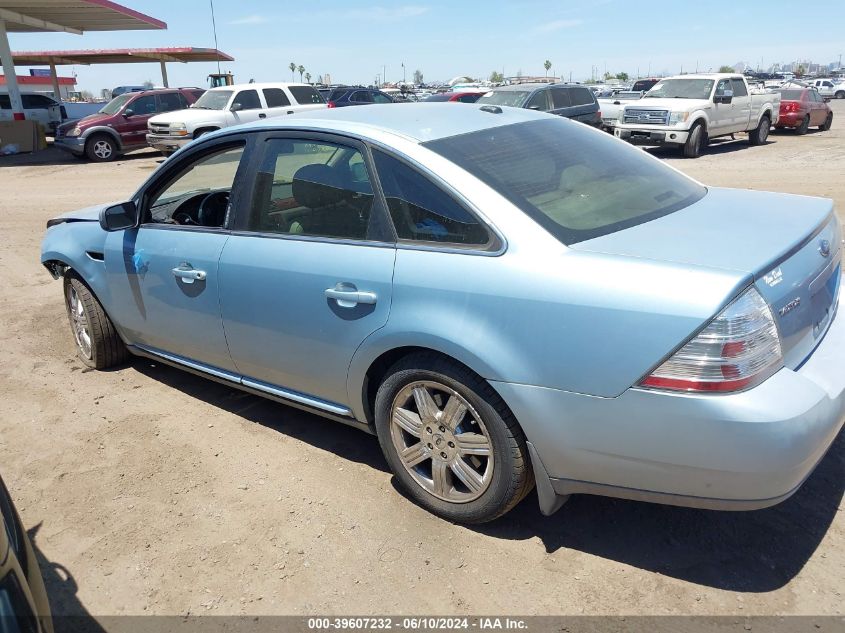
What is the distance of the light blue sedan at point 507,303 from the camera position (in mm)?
2336

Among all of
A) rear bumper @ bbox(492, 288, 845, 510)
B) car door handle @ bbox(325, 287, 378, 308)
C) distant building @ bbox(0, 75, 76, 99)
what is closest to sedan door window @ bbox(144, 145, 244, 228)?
car door handle @ bbox(325, 287, 378, 308)

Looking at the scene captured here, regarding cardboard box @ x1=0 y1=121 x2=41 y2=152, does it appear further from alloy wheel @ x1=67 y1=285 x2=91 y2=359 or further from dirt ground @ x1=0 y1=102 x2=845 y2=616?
dirt ground @ x1=0 y1=102 x2=845 y2=616

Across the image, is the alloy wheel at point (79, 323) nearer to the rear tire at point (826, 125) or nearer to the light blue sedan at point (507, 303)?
the light blue sedan at point (507, 303)

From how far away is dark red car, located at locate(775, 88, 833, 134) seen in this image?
2173 cm

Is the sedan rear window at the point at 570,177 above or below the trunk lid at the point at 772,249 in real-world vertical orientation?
above

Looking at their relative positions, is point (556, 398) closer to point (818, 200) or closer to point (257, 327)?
point (257, 327)

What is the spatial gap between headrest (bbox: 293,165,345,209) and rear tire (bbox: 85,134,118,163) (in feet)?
60.0

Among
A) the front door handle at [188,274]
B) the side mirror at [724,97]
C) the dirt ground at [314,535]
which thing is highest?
the side mirror at [724,97]


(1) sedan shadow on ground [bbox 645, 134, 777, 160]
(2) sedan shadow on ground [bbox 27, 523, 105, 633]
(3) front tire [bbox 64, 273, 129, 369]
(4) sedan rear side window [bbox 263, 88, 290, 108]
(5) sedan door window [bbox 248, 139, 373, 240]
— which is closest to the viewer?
(2) sedan shadow on ground [bbox 27, 523, 105, 633]

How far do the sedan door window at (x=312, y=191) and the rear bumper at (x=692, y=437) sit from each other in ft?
3.76

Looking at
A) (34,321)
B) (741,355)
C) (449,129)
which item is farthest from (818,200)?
(34,321)

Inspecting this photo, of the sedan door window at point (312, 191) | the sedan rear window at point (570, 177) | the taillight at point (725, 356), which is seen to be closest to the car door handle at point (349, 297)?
the sedan door window at point (312, 191)

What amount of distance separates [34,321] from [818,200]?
5.96m

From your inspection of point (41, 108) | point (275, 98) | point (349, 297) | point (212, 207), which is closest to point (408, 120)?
point (349, 297)
